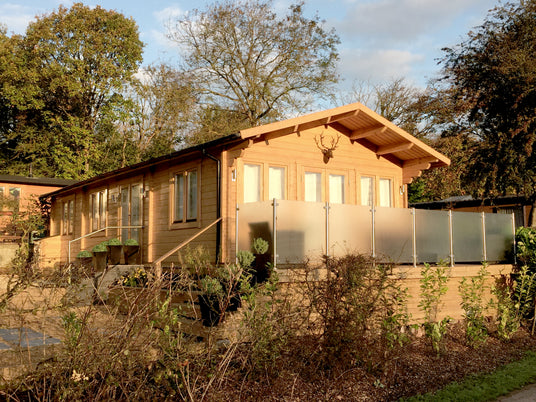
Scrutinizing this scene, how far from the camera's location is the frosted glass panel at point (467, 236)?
1204cm

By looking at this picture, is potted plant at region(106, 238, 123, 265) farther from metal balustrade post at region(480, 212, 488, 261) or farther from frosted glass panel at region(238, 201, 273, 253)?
metal balustrade post at region(480, 212, 488, 261)

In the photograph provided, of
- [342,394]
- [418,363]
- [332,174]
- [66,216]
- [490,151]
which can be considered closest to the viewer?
[342,394]

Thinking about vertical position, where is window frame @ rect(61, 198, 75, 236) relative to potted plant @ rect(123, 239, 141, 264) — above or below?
above

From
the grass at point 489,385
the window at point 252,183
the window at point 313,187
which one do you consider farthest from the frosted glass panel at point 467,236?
the window at point 252,183

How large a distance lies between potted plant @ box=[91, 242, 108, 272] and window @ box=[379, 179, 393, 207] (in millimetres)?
8066

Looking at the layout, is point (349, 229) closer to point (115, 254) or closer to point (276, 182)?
point (276, 182)

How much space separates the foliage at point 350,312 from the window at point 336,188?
21.5ft

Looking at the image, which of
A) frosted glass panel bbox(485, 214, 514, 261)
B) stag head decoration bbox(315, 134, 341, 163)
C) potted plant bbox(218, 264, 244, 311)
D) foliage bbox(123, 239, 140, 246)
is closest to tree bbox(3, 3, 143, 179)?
foliage bbox(123, 239, 140, 246)

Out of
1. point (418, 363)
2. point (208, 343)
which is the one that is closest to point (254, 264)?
point (418, 363)

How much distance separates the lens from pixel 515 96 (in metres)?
14.9

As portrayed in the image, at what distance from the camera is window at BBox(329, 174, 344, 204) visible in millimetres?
13703

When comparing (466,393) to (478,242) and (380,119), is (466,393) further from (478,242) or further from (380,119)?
(380,119)

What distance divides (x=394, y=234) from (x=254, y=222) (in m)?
2.98

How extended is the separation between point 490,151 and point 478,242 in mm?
4560
